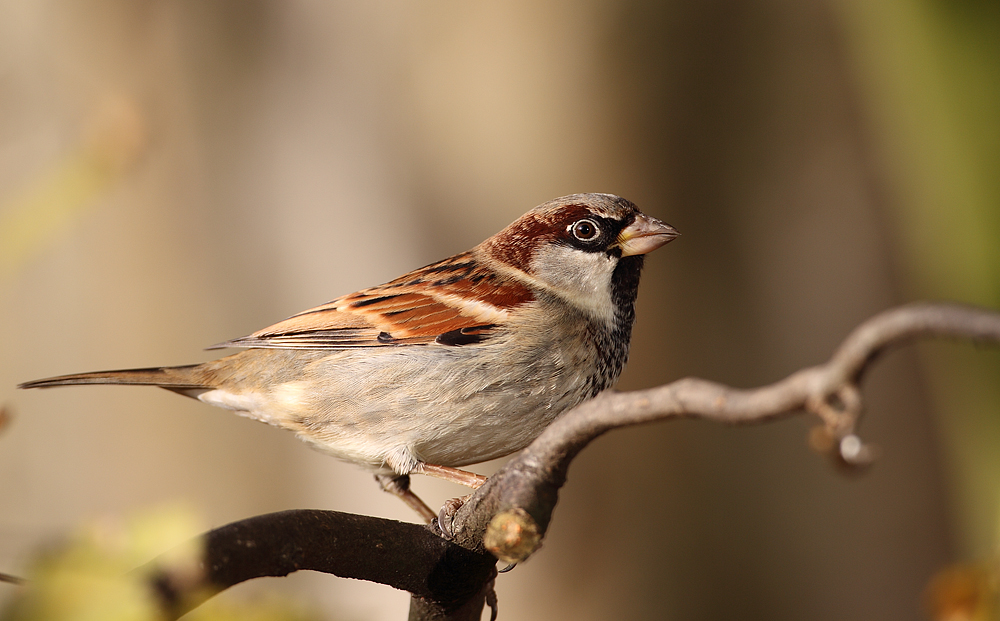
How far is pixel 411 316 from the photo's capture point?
6.61ft

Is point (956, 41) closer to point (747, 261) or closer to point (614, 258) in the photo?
point (747, 261)

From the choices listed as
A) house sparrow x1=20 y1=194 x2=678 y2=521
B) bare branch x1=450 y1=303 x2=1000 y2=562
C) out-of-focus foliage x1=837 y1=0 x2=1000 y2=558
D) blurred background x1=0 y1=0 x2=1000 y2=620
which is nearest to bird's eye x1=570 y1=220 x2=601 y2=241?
house sparrow x1=20 y1=194 x2=678 y2=521

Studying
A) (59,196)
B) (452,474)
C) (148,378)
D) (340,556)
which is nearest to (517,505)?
(340,556)

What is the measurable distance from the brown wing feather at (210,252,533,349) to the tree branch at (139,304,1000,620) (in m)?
0.52

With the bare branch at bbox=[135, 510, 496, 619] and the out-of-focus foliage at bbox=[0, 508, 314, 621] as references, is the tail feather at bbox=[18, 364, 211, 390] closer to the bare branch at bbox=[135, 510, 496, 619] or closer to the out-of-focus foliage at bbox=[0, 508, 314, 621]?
the bare branch at bbox=[135, 510, 496, 619]

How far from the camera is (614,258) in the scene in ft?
6.38

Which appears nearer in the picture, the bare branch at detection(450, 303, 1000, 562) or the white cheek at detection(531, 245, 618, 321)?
the bare branch at detection(450, 303, 1000, 562)

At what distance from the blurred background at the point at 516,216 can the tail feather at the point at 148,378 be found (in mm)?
1920

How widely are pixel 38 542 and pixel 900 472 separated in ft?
16.4

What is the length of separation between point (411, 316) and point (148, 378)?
588mm

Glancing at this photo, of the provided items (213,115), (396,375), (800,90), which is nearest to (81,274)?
(213,115)

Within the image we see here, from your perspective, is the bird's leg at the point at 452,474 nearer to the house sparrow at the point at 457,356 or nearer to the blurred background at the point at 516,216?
the house sparrow at the point at 457,356

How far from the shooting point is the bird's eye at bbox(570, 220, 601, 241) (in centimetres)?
195

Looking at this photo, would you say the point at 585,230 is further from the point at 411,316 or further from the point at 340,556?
the point at 340,556
